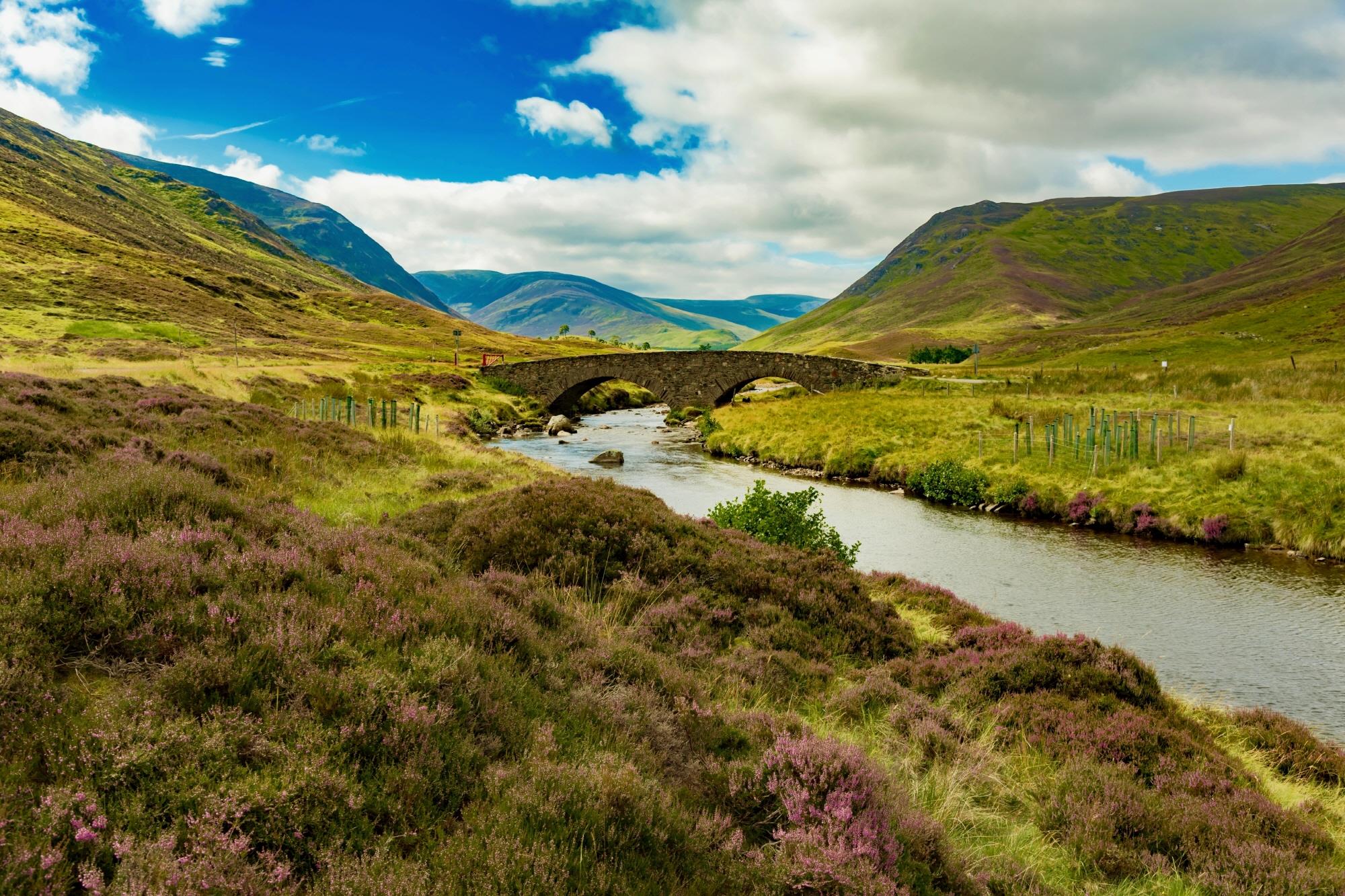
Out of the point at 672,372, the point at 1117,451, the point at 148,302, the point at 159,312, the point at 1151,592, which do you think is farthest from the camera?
the point at 148,302

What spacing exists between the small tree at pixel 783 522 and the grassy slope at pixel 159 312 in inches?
1222

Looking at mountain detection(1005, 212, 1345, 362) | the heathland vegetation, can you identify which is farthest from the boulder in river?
mountain detection(1005, 212, 1345, 362)

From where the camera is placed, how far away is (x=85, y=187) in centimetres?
19375

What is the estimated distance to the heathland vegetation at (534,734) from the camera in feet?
12.3

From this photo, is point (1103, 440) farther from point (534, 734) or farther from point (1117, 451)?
point (534, 734)

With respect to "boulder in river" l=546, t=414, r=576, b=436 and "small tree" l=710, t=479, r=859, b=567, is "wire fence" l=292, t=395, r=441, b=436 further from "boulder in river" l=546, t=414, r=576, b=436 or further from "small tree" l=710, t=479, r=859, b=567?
"small tree" l=710, t=479, r=859, b=567

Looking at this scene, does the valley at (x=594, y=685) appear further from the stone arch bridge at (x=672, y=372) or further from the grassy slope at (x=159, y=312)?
the stone arch bridge at (x=672, y=372)

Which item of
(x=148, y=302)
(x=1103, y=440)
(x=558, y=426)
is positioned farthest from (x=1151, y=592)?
(x=148, y=302)

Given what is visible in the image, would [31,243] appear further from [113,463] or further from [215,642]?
[215,642]

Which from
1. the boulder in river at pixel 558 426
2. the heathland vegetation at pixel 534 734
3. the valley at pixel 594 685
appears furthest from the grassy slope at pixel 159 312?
the heathland vegetation at pixel 534 734

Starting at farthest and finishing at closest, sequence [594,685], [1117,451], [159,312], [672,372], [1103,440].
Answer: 1. [159,312]
2. [672,372]
3. [1103,440]
4. [1117,451]
5. [594,685]

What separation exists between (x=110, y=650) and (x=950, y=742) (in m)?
7.62

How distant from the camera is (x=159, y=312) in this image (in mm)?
94312

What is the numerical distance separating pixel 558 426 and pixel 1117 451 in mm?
42124
